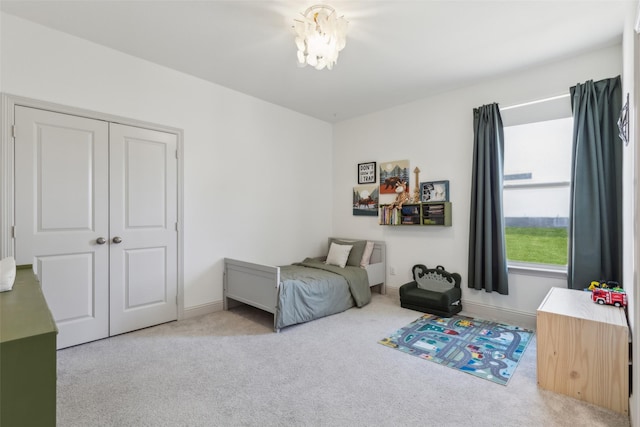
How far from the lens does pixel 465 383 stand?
2086mm

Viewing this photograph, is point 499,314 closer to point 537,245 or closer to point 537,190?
point 537,245

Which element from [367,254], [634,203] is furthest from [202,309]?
[634,203]

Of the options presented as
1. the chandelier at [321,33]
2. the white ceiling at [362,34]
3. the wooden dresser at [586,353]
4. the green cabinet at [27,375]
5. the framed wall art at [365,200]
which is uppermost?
the white ceiling at [362,34]

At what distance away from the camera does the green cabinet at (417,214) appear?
3.64 meters

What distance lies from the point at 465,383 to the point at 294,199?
3.03 metres

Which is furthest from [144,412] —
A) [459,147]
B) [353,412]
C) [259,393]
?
[459,147]

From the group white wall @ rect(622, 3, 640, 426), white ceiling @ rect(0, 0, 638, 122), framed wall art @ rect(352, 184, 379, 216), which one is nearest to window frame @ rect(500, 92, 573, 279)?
white ceiling @ rect(0, 0, 638, 122)

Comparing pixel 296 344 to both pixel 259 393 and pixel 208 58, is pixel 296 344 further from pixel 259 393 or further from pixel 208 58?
pixel 208 58

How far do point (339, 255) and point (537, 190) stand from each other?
2327 mm

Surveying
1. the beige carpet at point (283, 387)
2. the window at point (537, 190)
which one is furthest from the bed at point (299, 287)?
the window at point (537, 190)

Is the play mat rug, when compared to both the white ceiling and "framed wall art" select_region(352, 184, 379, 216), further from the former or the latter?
the white ceiling

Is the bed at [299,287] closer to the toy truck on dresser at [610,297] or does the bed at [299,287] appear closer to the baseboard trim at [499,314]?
the baseboard trim at [499,314]

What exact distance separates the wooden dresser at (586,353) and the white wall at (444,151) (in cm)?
123

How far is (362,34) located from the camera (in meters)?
2.55
